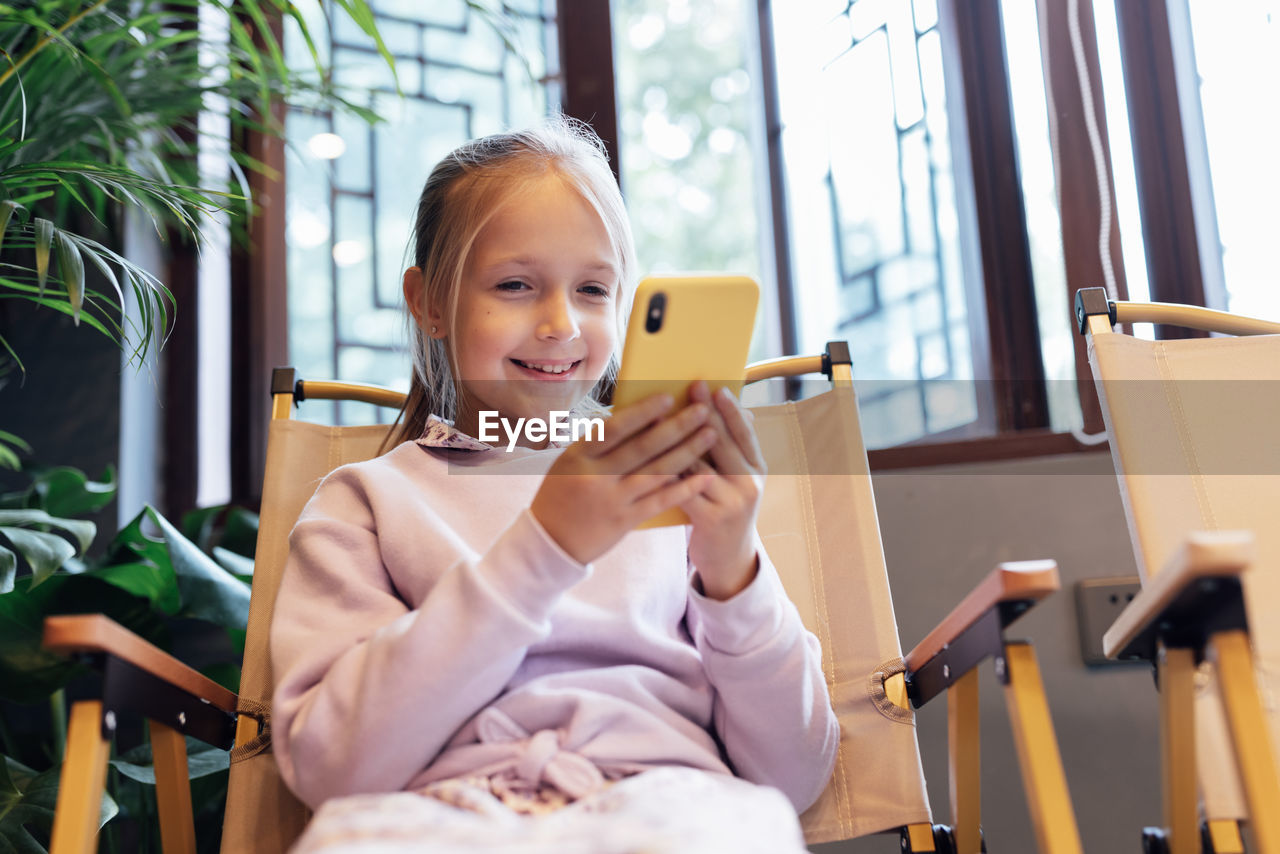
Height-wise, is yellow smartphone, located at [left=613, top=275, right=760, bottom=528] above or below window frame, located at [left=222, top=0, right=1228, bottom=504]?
below

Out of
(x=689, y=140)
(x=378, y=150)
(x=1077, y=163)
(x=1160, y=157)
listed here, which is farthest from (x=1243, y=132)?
(x=689, y=140)

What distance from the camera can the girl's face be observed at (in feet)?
3.29

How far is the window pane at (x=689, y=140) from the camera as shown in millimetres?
5039

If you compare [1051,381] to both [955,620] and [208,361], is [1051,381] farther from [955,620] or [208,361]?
[208,361]

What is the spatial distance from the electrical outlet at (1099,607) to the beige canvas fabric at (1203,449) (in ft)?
1.13

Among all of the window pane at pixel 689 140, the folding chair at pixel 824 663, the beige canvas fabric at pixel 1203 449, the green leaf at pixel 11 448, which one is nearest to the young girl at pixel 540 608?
the folding chair at pixel 824 663

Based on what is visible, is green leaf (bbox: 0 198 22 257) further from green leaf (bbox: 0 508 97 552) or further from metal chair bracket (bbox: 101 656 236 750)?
metal chair bracket (bbox: 101 656 236 750)

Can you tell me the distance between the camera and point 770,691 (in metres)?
0.85

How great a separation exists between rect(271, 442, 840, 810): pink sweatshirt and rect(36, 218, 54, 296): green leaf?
331 millimetres

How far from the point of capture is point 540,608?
741mm

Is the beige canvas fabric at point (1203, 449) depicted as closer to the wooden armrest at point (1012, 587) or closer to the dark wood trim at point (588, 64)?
the wooden armrest at point (1012, 587)

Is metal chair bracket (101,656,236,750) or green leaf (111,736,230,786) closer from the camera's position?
metal chair bracket (101,656,236,750)

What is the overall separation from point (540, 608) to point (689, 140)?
463cm

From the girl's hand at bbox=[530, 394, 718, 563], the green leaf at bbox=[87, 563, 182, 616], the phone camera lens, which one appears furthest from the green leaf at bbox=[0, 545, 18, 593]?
the phone camera lens
